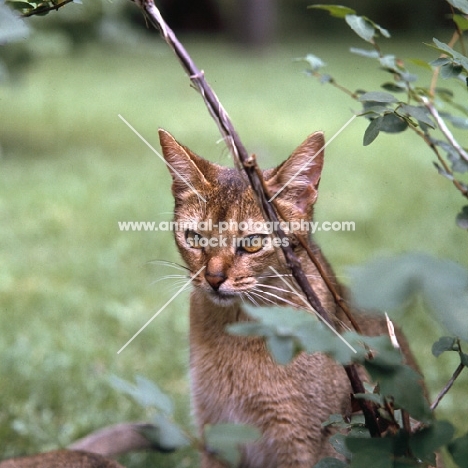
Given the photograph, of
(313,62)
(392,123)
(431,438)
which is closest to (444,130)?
(392,123)

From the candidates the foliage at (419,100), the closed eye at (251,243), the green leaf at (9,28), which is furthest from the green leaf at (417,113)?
the green leaf at (9,28)

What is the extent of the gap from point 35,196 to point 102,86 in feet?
20.2

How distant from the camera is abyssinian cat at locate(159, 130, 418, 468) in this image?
2516 mm

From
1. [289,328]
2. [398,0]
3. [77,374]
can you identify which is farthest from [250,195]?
[398,0]

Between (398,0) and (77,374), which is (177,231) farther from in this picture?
(398,0)

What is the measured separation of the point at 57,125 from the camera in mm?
9203

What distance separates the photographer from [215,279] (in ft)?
8.06

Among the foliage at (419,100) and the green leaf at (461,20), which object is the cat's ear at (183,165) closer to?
the foliage at (419,100)

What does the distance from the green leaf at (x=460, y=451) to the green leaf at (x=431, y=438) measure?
0.08ft

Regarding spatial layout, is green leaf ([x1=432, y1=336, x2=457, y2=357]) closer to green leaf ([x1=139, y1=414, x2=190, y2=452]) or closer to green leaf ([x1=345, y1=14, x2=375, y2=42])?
green leaf ([x1=139, y1=414, x2=190, y2=452])

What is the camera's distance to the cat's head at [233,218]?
248 centimetres

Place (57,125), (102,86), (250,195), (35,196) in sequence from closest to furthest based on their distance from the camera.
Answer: (250,195), (35,196), (57,125), (102,86)

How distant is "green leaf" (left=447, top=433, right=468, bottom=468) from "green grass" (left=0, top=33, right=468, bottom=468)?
43 centimetres

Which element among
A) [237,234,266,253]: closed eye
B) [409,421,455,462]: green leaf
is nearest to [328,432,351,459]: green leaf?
[409,421,455,462]: green leaf
